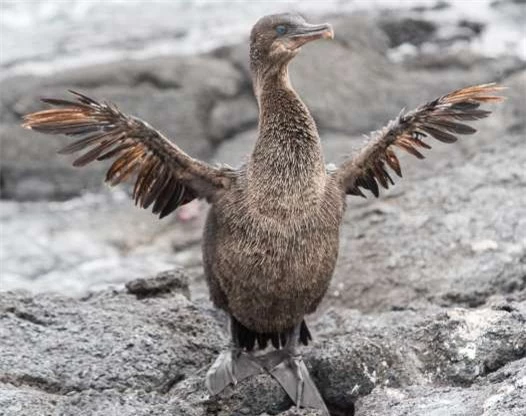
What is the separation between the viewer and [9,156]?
29.6 ft

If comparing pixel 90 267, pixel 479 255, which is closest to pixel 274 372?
pixel 479 255

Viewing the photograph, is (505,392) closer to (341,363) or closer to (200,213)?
(341,363)

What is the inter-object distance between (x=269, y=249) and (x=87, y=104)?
935 mm

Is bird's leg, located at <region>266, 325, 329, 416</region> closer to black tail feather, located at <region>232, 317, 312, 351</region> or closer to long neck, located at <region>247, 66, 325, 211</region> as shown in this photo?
black tail feather, located at <region>232, 317, 312, 351</region>

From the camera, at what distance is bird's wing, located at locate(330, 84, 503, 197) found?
4.93 metres

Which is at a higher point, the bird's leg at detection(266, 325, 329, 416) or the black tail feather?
the black tail feather

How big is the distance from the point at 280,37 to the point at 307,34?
5.2 inches

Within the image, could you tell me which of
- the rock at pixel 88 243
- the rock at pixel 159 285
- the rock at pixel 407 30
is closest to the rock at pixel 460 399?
the rock at pixel 159 285

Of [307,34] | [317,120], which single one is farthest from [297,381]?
[317,120]

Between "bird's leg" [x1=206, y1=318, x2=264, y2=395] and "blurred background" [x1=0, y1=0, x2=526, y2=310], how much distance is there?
0.98 metres

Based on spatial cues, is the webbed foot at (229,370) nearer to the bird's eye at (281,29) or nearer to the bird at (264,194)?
the bird at (264,194)

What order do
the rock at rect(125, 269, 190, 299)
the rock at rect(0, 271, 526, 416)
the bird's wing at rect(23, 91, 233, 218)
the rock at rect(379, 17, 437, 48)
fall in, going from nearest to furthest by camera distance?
the rock at rect(0, 271, 526, 416) → the bird's wing at rect(23, 91, 233, 218) → the rock at rect(125, 269, 190, 299) → the rock at rect(379, 17, 437, 48)

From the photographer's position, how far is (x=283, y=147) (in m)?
4.64

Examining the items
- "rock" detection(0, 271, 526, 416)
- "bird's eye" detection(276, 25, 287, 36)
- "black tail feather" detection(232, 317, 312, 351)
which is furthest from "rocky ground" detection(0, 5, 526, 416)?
"bird's eye" detection(276, 25, 287, 36)
